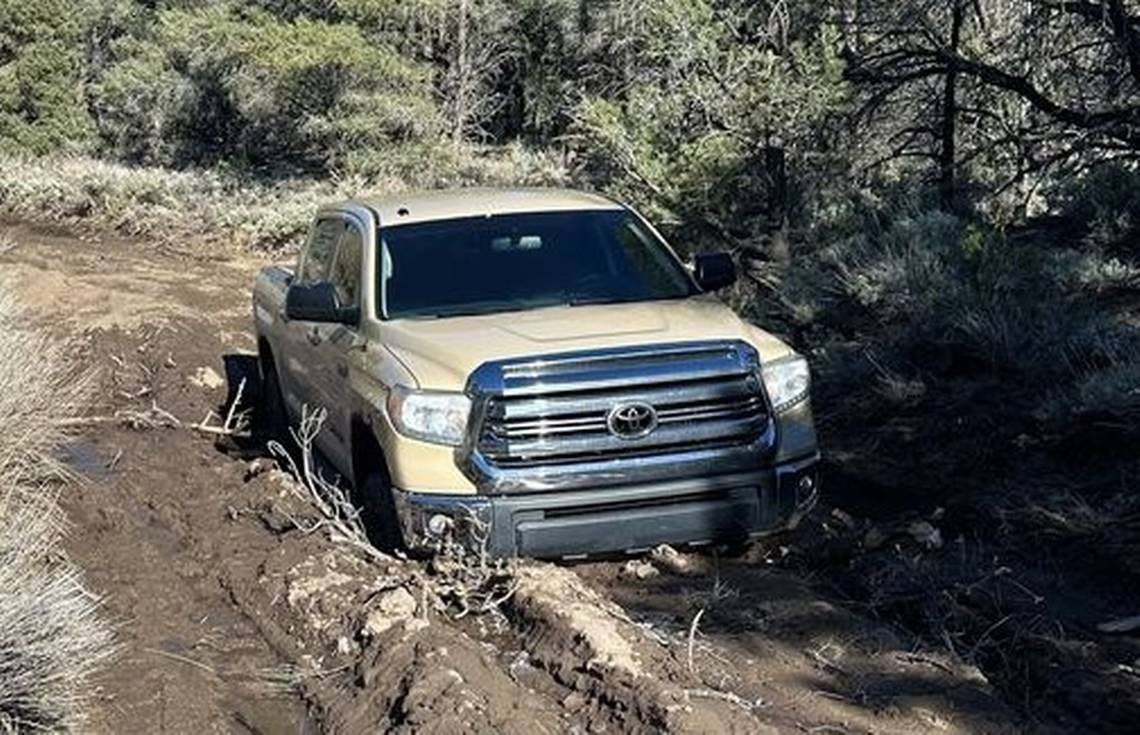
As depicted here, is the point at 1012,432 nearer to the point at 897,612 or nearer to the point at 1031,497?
the point at 1031,497

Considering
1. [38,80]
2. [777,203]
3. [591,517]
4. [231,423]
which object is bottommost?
[38,80]

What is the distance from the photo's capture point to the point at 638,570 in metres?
7.02

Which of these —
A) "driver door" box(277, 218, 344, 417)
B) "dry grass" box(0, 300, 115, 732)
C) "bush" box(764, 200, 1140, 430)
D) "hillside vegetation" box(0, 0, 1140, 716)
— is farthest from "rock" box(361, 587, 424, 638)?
"bush" box(764, 200, 1140, 430)

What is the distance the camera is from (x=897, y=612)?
6.66 meters

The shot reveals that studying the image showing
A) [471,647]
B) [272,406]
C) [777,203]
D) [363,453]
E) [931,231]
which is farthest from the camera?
[777,203]

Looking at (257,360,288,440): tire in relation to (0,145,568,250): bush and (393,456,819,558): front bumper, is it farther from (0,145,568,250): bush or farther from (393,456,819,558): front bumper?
(0,145,568,250): bush

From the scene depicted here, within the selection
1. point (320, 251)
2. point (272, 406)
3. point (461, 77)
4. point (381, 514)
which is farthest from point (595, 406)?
point (461, 77)

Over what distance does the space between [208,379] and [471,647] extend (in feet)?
28.5

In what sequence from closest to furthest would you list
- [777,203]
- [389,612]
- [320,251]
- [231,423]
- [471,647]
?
[471,647] → [389,612] → [320,251] → [231,423] → [777,203]

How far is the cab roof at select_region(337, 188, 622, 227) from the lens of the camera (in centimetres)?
849

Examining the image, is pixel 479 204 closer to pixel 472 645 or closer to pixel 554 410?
pixel 554 410

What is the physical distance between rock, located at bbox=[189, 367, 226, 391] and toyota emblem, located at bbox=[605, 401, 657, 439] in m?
7.87

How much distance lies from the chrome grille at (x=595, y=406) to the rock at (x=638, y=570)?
587 millimetres

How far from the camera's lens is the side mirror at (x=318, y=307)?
26.0 feet
